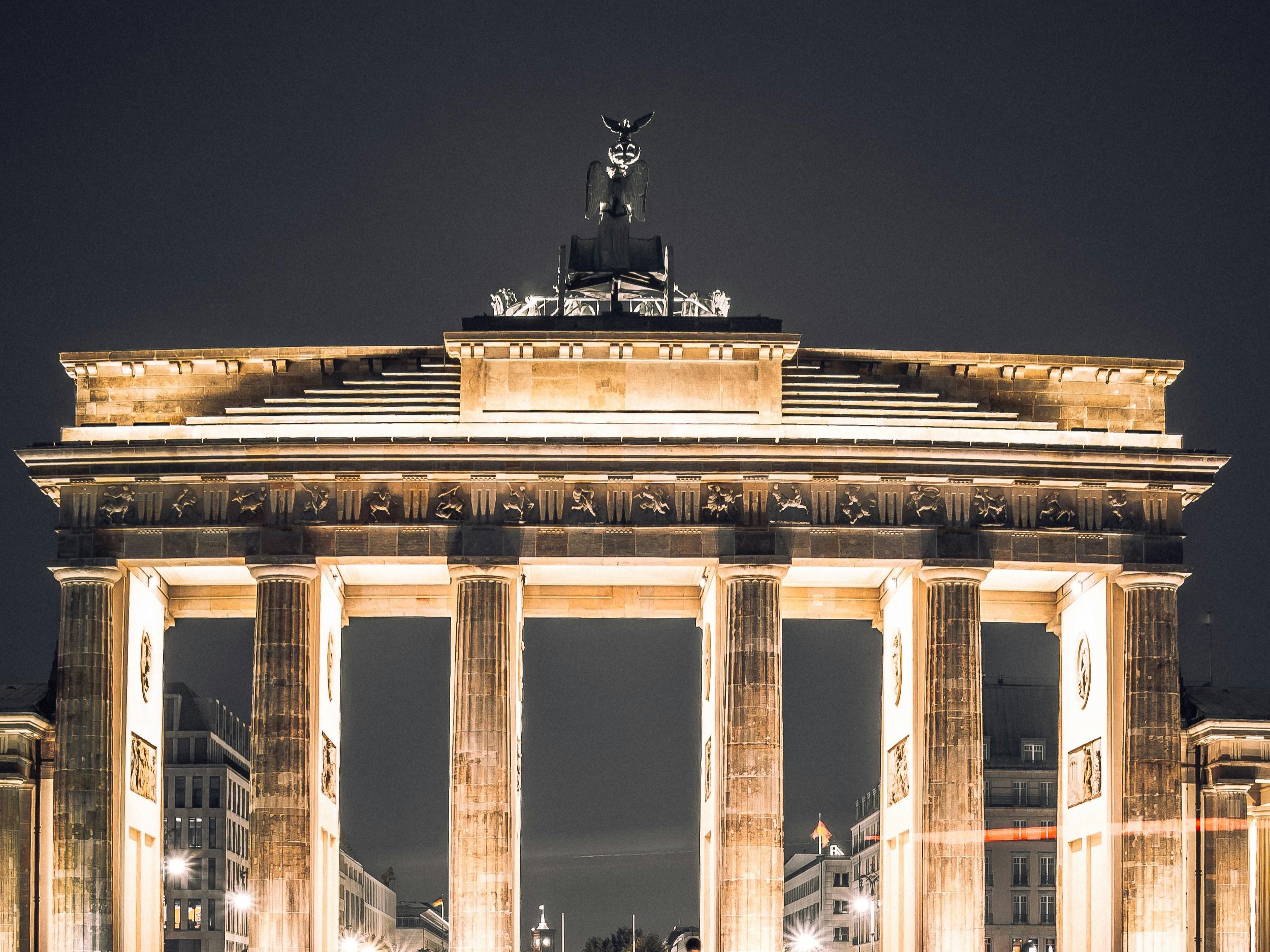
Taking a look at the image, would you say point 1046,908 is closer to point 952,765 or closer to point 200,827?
point 200,827

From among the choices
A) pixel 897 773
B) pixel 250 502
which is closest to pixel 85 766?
pixel 250 502

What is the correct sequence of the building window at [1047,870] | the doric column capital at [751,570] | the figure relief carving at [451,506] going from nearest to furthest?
1. the doric column capital at [751,570]
2. the figure relief carving at [451,506]
3. the building window at [1047,870]

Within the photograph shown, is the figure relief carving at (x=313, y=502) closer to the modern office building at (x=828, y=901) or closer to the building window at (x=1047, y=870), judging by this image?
the building window at (x=1047, y=870)

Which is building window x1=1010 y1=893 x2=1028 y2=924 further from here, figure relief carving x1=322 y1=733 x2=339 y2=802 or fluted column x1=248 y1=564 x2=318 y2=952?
fluted column x1=248 y1=564 x2=318 y2=952

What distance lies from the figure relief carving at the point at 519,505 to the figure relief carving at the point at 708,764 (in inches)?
337

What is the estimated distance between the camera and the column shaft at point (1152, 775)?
169 feet

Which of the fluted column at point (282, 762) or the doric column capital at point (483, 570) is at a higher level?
the doric column capital at point (483, 570)

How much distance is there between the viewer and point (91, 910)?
5044 cm

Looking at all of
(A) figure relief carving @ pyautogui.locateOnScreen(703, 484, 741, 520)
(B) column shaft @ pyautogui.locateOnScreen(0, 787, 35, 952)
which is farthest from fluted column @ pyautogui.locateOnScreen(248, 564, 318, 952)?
(A) figure relief carving @ pyautogui.locateOnScreen(703, 484, 741, 520)

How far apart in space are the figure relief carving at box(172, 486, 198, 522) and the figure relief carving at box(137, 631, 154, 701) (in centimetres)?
435

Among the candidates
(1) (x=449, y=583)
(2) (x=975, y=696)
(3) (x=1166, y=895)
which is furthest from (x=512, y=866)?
(3) (x=1166, y=895)

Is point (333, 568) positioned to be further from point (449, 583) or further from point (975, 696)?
point (975, 696)

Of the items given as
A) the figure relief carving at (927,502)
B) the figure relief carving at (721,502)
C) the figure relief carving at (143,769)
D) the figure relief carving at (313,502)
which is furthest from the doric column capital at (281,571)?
the figure relief carving at (927,502)

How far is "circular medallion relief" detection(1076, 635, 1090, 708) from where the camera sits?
56250 mm
